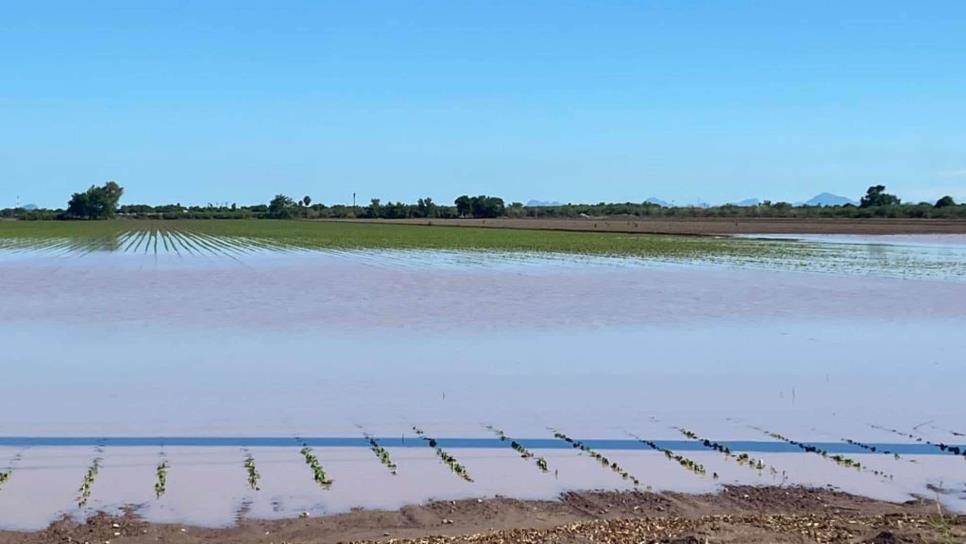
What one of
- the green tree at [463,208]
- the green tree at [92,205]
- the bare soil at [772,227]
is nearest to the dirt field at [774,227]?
the bare soil at [772,227]

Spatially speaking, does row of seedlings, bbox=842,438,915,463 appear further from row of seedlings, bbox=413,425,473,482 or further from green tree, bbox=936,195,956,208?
green tree, bbox=936,195,956,208

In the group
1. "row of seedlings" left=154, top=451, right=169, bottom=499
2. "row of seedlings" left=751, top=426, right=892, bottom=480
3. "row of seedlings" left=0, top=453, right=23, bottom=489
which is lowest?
"row of seedlings" left=751, top=426, right=892, bottom=480

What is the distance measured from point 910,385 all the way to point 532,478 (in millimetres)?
6878

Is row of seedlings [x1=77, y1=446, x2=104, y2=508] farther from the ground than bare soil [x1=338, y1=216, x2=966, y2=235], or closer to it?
farther from the ground

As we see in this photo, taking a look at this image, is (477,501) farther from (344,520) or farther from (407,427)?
(407,427)

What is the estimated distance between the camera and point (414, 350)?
51.2 ft

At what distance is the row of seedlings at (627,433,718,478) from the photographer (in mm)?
8516

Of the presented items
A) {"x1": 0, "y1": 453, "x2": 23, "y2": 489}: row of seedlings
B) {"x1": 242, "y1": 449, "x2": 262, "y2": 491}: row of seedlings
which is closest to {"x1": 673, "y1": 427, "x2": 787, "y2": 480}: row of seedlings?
{"x1": 242, "y1": 449, "x2": 262, "y2": 491}: row of seedlings

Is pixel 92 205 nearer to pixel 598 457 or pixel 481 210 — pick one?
pixel 481 210

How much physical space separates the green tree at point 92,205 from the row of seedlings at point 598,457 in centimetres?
18360

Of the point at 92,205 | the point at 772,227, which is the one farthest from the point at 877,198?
the point at 92,205

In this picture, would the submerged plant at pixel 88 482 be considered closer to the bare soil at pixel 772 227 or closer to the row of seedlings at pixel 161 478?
the row of seedlings at pixel 161 478

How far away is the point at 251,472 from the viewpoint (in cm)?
830

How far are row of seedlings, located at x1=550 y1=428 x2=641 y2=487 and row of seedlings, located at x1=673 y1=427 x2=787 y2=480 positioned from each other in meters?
0.70
